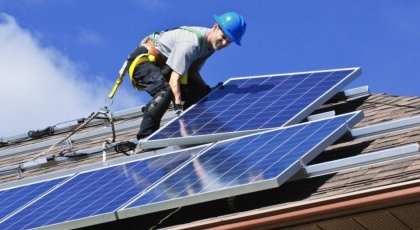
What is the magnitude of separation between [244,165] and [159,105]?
2.34 meters

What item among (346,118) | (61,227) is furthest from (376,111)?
(61,227)

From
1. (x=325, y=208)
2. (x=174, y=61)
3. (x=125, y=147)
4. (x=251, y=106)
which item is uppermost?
(x=174, y=61)

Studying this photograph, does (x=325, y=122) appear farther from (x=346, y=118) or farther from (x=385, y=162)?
(x=385, y=162)

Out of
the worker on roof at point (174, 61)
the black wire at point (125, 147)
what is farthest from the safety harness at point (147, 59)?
the black wire at point (125, 147)

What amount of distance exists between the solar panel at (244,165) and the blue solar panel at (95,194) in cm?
23

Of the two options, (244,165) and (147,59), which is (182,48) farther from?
(244,165)

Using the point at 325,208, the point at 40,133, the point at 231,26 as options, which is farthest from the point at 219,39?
the point at 40,133

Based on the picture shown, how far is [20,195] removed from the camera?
11.3 m

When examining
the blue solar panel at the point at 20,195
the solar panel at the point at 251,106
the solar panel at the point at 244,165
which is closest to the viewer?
the solar panel at the point at 244,165

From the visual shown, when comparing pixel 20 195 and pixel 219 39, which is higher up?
pixel 219 39

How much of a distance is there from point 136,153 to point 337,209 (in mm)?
3568

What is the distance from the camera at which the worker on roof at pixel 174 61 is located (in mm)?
11961

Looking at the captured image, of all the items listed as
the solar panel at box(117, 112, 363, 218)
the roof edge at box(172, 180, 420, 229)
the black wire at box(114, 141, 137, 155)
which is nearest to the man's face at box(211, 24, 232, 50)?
the black wire at box(114, 141, 137, 155)

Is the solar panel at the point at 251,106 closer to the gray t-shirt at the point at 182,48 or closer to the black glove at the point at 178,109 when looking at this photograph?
the black glove at the point at 178,109
